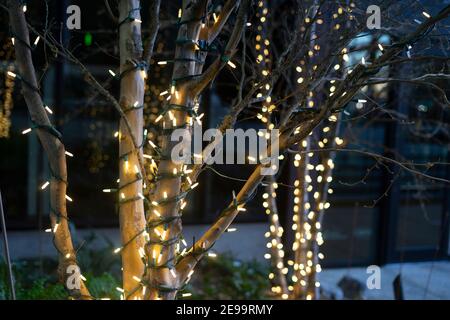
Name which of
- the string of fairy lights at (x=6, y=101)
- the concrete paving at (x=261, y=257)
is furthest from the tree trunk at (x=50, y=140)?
the concrete paving at (x=261, y=257)

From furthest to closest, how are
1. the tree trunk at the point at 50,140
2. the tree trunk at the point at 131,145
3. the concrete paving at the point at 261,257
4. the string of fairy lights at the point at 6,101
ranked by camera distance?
the concrete paving at the point at 261,257
the string of fairy lights at the point at 6,101
the tree trunk at the point at 131,145
the tree trunk at the point at 50,140

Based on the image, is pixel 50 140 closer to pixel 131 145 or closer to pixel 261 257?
pixel 131 145

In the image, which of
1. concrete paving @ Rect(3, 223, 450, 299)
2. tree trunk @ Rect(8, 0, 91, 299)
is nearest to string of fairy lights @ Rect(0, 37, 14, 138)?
concrete paving @ Rect(3, 223, 450, 299)

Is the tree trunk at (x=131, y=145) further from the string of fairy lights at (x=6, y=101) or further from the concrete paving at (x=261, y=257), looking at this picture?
the concrete paving at (x=261, y=257)

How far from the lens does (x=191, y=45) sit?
2.58m

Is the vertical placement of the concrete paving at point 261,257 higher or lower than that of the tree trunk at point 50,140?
lower

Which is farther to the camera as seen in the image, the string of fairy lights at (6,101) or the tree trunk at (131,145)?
the string of fairy lights at (6,101)

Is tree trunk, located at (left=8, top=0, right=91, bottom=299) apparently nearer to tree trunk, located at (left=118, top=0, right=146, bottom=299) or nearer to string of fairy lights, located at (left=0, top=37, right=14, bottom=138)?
tree trunk, located at (left=118, top=0, right=146, bottom=299)

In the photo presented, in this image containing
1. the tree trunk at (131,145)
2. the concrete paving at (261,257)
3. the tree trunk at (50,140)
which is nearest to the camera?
the tree trunk at (50,140)

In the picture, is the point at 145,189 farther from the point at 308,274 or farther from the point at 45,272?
the point at 45,272

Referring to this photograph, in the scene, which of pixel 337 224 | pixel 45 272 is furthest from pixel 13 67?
pixel 337 224

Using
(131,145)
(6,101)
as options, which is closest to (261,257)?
(6,101)
